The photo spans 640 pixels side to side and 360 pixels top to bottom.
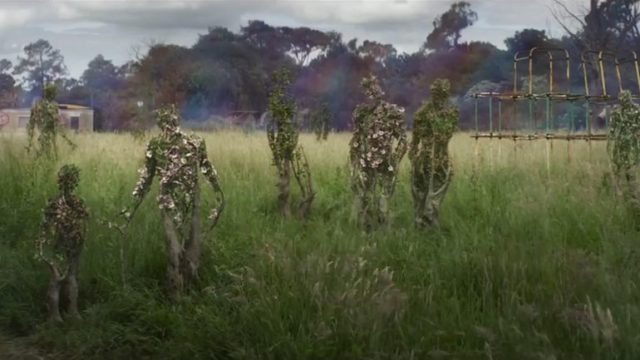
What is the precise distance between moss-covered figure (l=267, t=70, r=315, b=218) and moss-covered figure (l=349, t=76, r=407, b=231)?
1066mm

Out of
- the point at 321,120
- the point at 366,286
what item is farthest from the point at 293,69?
the point at 366,286

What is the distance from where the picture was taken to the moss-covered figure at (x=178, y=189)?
5816mm

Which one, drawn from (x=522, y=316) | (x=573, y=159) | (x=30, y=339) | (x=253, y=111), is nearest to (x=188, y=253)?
(x=30, y=339)

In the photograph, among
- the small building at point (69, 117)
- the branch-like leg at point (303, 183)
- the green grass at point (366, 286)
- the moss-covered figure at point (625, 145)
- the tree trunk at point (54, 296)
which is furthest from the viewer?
the small building at point (69, 117)

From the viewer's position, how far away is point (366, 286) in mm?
4883

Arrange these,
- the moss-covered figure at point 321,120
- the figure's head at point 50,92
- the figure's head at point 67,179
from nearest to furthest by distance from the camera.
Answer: the figure's head at point 67,179, the figure's head at point 50,92, the moss-covered figure at point 321,120

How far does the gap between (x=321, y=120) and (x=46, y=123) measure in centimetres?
804

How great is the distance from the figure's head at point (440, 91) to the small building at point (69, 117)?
43.4 ft

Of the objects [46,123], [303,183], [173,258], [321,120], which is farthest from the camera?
[321,120]

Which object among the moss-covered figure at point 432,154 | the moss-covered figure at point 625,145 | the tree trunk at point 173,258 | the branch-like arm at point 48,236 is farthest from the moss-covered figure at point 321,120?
the branch-like arm at point 48,236

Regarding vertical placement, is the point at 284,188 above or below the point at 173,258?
above

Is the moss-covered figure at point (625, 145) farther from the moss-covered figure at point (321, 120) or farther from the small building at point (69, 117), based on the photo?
the small building at point (69, 117)

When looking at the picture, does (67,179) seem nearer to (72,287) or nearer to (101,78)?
(72,287)

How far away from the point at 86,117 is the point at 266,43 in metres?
5.68
